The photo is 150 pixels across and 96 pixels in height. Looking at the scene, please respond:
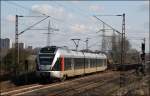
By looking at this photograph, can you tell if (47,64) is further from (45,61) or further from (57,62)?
(57,62)

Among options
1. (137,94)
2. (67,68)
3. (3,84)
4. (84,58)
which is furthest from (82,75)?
(137,94)

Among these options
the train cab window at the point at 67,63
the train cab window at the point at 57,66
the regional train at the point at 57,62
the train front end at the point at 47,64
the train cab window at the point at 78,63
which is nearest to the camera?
the train front end at the point at 47,64

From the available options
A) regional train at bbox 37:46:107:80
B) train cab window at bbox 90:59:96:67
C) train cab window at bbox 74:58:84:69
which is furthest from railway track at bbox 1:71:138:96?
train cab window at bbox 90:59:96:67

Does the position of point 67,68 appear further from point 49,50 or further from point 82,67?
point 82,67

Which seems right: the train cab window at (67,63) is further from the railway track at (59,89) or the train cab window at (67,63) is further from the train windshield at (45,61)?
the train windshield at (45,61)

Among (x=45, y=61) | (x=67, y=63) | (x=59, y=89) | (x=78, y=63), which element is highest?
(x=45, y=61)

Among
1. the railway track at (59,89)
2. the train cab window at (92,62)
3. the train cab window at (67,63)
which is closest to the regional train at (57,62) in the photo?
Result: the train cab window at (67,63)

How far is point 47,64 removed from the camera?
3612 centimetres

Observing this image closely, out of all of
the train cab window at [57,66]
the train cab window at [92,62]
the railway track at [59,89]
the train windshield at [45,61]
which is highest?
the train windshield at [45,61]

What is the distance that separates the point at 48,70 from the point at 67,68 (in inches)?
161

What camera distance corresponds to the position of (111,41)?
102438 millimetres

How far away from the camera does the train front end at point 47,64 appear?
118 ft

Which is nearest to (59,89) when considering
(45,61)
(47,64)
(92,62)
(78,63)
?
(47,64)

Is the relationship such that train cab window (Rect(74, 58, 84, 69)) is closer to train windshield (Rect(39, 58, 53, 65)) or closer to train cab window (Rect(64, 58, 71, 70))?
train cab window (Rect(64, 58, 71, 70))
